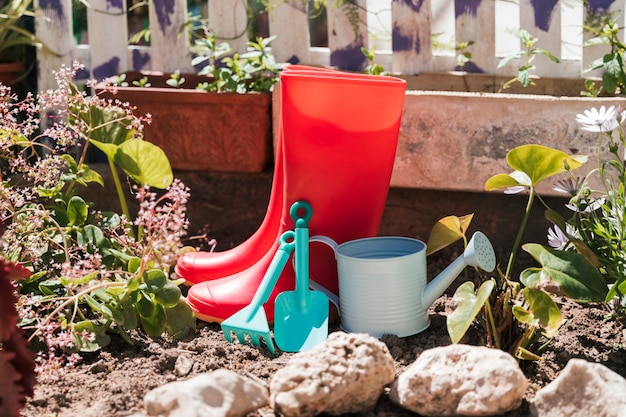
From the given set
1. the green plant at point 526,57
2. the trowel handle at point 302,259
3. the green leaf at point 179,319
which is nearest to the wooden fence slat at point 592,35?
the green plant at point 526,57

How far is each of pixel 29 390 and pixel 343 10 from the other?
5.56 feet

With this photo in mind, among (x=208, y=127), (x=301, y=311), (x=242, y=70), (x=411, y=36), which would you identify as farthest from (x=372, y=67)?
(x=301, y=311)

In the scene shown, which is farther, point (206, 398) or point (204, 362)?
point (204, 362)

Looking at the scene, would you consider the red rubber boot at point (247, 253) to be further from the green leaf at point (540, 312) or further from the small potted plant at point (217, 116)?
the green leaf at point (540, 312)

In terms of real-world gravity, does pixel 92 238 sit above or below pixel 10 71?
below

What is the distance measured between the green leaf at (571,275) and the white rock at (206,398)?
590mm

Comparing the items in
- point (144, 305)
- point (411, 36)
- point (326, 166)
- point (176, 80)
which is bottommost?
point (144, 305)

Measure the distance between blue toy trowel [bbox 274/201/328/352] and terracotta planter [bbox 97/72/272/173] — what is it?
63 centimetres

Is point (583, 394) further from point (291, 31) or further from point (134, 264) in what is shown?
point (291, 31)

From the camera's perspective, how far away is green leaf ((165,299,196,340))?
191 cm

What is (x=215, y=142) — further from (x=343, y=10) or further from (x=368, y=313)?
(x=368, y=313)

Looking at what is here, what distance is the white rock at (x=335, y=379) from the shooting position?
4.84ft

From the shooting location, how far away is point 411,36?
8.91ft

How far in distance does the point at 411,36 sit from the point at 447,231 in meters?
0.98
